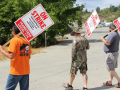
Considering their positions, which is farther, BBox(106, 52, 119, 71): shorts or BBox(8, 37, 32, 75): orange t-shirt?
BBox(106, 52, 119, 71): shorts

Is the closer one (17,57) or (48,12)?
(17,57)

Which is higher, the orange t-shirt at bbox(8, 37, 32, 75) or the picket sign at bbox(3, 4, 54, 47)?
the picket sign at bbox(3, 4, 54, 47)

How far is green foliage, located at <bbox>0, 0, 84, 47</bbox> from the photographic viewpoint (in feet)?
49.3

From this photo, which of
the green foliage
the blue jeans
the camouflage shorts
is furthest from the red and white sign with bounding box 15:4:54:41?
the green foliage

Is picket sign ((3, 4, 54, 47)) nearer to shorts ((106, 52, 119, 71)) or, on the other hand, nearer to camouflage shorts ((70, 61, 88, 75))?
camouflage shorts ((70, 61, 88, 75))

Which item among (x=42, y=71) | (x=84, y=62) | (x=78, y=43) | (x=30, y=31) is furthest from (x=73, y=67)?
(x=42, y=71)

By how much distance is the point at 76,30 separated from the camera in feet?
15.8

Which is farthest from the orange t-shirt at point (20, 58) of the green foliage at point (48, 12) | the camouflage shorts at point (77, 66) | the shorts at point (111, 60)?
the green foliage at point (48, 12)

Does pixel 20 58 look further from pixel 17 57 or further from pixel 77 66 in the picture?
pixel 77 66

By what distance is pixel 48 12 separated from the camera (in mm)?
15336

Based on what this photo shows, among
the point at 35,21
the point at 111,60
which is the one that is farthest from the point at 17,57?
the point at 111,60

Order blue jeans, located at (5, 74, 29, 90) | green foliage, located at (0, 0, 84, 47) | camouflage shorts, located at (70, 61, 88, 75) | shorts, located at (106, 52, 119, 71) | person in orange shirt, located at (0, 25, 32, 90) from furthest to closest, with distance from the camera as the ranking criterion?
green foliage, located at (0, 0, 84, 47) < shorts, located at (106, 52, 119, 71) < camouflage shorts, located at (70, 61, 88, 75) < blue jeans, located at (5, 74, 29, 90) < person in orange shirt, located at (0, 25, 32, 90)

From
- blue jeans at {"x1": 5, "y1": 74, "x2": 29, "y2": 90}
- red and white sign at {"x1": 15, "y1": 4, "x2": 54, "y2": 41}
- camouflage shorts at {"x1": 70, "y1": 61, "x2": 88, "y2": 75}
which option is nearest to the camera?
blue jeans at {"x1": 5, "y1": 74, "x2": 29, "y2": 90}

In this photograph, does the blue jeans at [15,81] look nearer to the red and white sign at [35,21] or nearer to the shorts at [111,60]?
the red and white sign at [35,21]
